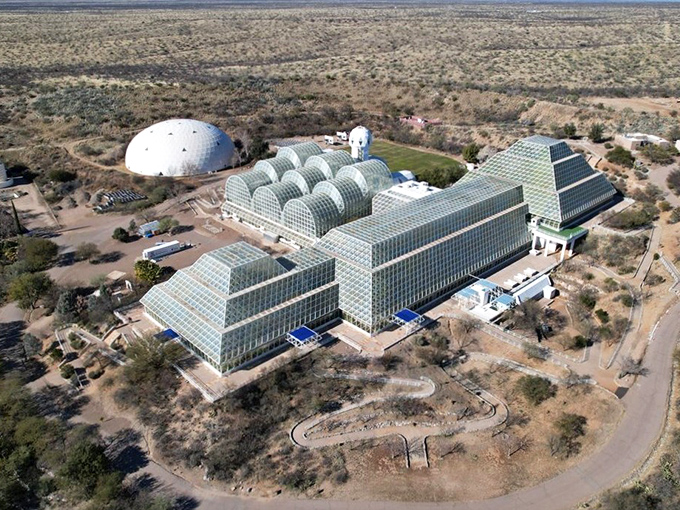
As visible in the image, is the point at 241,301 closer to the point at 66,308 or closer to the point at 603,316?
the point at 66,308

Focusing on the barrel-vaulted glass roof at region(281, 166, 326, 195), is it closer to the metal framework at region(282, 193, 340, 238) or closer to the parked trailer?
the metal framework at region(282, 193, 340, 238)

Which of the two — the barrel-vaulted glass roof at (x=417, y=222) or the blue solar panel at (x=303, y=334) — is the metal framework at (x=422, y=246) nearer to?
the barrel-vaulted glass roof at (x=417, y=222)


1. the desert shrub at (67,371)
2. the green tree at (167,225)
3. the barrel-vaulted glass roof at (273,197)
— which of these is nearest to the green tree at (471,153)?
the barrel-vaulted glass roof at (273,197)

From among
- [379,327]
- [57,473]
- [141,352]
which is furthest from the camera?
[379,327]

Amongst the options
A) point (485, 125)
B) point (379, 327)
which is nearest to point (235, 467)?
point (379, 327)

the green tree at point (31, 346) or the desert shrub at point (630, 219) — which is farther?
the desert shrub at point (630, 219)

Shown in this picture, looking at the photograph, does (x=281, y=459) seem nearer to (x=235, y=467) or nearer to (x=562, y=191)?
(x=235, y=467)
